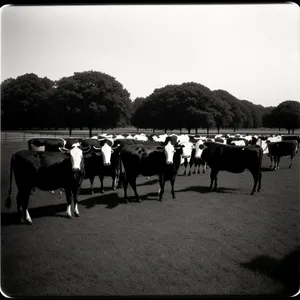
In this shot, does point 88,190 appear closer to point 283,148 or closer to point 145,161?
point 145,161

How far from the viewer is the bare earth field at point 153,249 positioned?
4.03 meters

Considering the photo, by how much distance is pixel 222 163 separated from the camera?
34.1 ft

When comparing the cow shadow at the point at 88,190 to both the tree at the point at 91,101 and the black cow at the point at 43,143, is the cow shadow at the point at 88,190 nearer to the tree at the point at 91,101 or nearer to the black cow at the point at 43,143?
the black cow at the point at 43,143

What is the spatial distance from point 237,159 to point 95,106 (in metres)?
7.98

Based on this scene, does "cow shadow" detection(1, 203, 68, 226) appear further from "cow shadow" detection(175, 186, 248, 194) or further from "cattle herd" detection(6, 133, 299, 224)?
"cow shadow" detection(175, 186, 248, 194)

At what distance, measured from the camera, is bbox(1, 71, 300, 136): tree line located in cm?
676

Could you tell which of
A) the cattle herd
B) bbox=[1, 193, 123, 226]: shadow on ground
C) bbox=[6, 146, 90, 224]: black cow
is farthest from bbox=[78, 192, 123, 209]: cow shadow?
bbox=[6, 146, 90, 224]: black cow

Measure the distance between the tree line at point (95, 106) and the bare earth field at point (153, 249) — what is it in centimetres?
278

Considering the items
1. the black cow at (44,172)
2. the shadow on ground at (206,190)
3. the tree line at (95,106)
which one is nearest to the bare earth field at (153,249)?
the black cow at (44,172)

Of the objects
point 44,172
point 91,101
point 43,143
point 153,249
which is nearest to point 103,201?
point 44,172

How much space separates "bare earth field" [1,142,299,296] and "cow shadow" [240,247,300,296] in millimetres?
18

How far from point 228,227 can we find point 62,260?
401cm

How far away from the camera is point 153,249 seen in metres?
5.09

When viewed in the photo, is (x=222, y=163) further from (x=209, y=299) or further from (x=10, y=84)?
(x=10, y=84)
